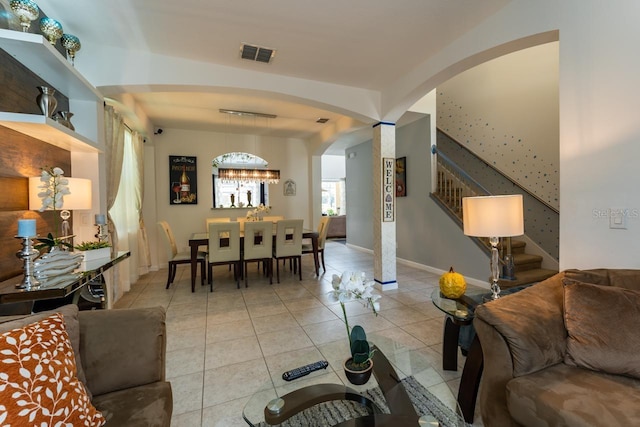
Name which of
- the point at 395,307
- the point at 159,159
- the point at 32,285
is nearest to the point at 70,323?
the point at 32,285

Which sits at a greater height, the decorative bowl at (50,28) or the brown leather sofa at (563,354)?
the decorative bowl at (50,28)

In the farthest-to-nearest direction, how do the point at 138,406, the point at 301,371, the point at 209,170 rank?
the point at 209,170 → the point at 301,371 → the point at 138,406

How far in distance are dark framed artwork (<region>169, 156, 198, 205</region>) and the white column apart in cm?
397

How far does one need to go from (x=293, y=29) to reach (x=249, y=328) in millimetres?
2899

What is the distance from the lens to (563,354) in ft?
4.52

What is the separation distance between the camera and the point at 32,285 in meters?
1.64

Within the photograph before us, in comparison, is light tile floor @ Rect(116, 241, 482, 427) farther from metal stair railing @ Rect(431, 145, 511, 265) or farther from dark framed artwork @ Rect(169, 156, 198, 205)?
dark framed artwork @ Rect(169, 156, 198, 205)

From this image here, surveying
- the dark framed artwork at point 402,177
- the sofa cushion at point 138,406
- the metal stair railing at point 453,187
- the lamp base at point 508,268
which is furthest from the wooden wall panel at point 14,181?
the dark framed artwork at point 402,177

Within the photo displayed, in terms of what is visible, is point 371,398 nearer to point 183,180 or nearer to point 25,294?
point 25,294

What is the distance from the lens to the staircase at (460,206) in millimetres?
3650

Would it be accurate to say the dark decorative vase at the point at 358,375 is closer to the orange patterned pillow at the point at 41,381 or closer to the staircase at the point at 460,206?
the orange patterned pillow at the point at 41,381

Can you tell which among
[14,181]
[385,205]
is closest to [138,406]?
[14,181]

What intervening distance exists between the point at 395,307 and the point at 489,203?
1.94m

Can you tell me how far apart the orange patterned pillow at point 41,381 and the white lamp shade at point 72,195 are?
59.6 inches
